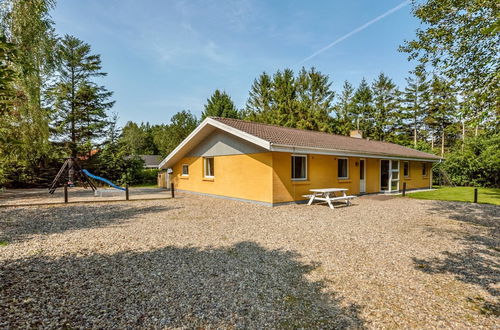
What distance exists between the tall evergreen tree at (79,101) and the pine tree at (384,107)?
36502mm

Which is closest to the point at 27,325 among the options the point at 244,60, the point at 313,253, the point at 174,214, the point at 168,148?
the point at 313,253

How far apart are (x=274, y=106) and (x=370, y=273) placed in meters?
35.6

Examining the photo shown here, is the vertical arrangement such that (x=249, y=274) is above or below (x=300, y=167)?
below

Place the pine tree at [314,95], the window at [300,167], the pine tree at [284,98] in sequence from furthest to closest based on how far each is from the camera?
the pine tree at [314,95] → the pine tree at [284,98] → the window at [300,167]

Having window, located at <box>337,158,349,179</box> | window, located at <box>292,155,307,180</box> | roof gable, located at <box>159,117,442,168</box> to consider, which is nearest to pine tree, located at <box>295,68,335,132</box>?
roof gable, located at <box>159,117,442,168</box>

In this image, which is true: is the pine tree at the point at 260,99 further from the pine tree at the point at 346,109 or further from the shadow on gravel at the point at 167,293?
the shadow on gravel at the point at 167,293

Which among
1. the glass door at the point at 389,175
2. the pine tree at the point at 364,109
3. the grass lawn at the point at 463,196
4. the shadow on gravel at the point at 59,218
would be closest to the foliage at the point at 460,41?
the grass lawn at the point at 463,196

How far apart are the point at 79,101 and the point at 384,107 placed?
39653 millimetres

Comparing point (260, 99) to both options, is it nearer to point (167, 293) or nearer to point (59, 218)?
point (59, 218)

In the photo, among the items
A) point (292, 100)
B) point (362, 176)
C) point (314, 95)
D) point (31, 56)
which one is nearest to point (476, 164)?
point (362, 176)

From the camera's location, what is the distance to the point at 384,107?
37969 mm

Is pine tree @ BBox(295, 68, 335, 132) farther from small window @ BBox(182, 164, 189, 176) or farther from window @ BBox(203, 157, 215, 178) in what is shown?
window @ BBox(203, 157, 215, 178)

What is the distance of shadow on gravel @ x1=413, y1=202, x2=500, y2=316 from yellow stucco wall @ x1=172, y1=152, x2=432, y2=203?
584 cm

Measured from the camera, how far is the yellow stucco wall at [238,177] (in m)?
10.8
